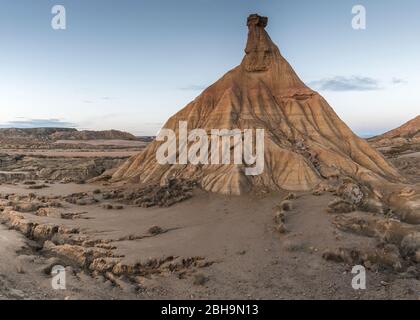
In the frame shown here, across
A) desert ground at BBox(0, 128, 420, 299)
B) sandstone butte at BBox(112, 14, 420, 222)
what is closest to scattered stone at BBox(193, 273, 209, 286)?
desert ground at BBox(0, 128, 420, 299)

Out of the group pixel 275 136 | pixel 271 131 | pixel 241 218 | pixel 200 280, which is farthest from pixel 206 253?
pixel 271 131

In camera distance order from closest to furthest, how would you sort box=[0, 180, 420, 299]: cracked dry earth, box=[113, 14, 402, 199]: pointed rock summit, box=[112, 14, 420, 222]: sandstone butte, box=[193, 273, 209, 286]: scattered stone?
box=[0, 180, 420, 299]: cracked dry earth < box=[193, 273, 209, 286]: scattered stone < box=[112, 14, 420, 222]: sandstone butte < box=[113, 14, 402, 199]: pointed rock summit

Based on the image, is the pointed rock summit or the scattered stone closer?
the scattered stone

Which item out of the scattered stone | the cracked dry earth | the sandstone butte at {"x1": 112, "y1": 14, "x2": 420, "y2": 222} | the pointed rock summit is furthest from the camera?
the pointed rock summit

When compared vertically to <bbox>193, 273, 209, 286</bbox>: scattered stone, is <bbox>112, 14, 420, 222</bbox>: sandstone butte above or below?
above

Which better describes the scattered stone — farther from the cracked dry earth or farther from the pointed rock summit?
the pointed rock summit

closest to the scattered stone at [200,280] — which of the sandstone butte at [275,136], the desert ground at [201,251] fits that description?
the desert ground at [201,251]
